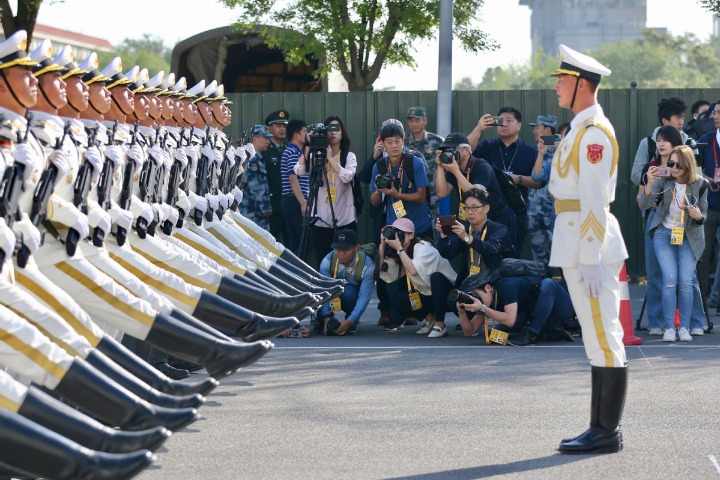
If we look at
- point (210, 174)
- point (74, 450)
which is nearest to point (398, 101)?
point (210, 174)

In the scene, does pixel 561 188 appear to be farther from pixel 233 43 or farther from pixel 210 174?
pixel 233 43

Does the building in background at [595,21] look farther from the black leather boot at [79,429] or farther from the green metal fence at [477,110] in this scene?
the black leather boot at [79,429]

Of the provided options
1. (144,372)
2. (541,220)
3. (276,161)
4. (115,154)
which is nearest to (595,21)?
(276,161)

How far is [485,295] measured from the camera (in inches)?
443

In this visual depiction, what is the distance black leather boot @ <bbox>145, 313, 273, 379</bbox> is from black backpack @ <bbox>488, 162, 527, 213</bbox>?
5.43 meters

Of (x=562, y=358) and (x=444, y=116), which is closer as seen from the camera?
(x=562, y=358)

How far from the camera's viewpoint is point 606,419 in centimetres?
707

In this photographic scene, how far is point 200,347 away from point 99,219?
85 centimetres

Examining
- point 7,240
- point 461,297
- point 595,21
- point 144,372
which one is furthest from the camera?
point 595,21

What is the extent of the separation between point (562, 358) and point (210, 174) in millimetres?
2847

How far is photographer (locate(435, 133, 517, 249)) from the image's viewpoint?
12.2m

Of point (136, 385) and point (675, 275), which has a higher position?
point (136, 385)

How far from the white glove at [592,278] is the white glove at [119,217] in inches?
99.4

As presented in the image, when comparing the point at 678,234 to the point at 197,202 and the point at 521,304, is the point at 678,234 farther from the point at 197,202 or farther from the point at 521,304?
the point at 197,202
